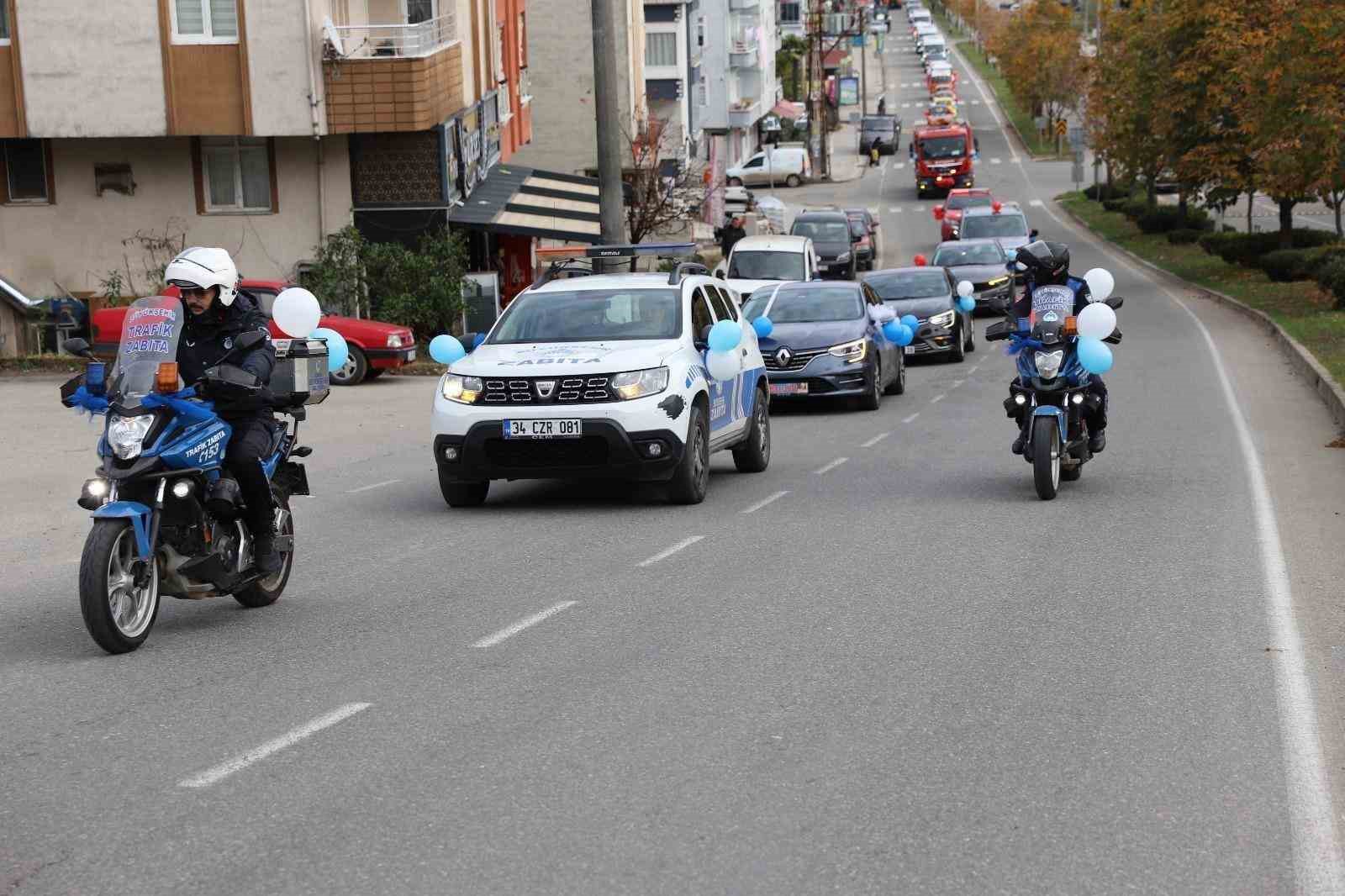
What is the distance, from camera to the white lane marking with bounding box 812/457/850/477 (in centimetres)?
1697

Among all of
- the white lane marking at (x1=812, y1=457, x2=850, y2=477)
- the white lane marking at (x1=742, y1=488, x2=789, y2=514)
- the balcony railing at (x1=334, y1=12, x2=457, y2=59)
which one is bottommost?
the white lane marking at (x1=812, y1=457, x2=850, y2=477)

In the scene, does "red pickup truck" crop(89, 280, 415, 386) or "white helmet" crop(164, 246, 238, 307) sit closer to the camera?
"white helmet" crop(164, 246, 238, 307)

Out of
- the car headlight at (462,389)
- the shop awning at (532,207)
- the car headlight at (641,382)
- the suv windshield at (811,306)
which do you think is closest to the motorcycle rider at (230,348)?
the car headlight at (462,389)

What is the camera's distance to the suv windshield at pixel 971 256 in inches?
1596

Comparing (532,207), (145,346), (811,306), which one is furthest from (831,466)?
(532,207)

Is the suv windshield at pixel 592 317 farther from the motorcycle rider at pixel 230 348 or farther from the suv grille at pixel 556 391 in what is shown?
the motorcycle rider at pixel 230 348

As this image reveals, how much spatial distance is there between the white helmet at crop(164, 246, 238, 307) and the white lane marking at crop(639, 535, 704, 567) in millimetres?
3284

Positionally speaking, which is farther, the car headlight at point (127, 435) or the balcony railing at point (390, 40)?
the balcony railing at point (390, 40)

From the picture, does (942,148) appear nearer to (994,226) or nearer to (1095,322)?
(994,226)

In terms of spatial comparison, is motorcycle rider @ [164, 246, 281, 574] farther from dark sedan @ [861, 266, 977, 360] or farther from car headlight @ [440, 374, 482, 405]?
dark sedan @ [861, 266, 977, 360]

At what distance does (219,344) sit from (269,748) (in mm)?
3042

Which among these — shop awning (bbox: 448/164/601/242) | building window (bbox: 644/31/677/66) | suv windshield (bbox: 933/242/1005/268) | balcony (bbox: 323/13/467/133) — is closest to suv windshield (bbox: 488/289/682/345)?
balcony (bbox: 323/13/467/133)

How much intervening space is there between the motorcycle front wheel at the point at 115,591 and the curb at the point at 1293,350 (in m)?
14.9

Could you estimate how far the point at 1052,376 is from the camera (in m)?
14.7
